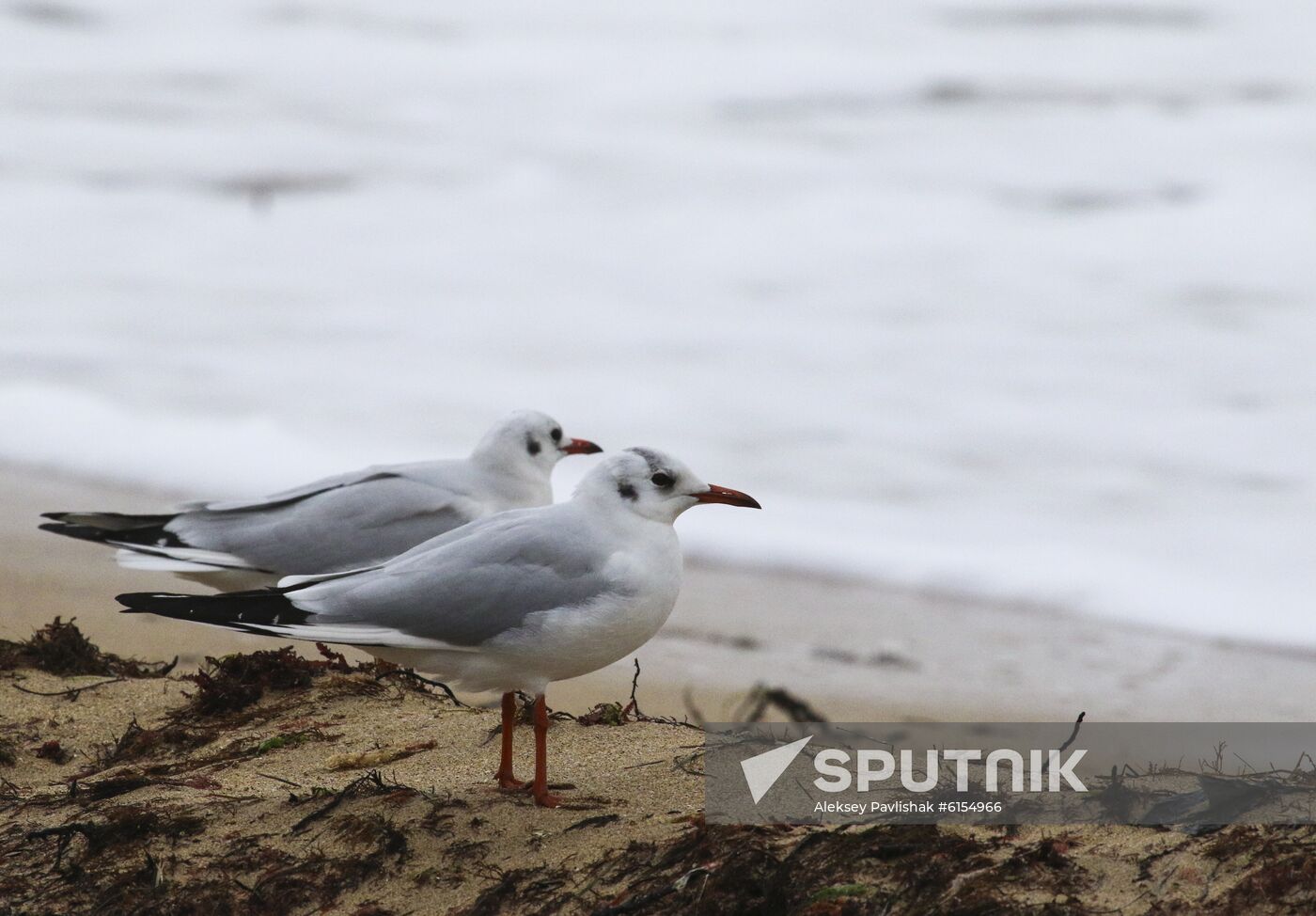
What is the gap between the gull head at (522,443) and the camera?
5.69 m

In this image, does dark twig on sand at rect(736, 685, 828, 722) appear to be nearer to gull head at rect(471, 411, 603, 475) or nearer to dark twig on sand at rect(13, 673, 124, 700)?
gull head at rect(471, 411, 603, 475)

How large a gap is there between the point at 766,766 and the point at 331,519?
6.66 ft

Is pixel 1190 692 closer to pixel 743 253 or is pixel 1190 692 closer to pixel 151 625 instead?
pixel 151 625

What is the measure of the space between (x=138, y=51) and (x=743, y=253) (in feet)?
30.3

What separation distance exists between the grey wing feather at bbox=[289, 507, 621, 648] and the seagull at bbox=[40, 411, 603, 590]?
113 cm

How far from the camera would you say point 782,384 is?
11.0 metres

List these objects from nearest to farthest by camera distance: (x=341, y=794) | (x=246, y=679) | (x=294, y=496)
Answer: (x=341, y=794) → (x=246, y=679) → (x=294, y=496)

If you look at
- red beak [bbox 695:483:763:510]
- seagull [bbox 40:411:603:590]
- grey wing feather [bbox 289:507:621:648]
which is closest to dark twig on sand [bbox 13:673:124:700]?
seagull [bbox 40:411:603:590]

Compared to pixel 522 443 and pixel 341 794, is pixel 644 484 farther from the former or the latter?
pixel 522 443

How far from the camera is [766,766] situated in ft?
13.0

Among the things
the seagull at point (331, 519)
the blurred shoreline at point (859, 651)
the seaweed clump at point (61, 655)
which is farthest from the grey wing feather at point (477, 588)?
the blurred shoreline at point (859, 651)

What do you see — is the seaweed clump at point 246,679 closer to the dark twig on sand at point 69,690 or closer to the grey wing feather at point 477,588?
the dark twig on sand at point 69,690

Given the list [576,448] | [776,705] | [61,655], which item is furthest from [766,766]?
[61,655]

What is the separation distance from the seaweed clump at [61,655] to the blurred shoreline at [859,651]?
30.1 inches
